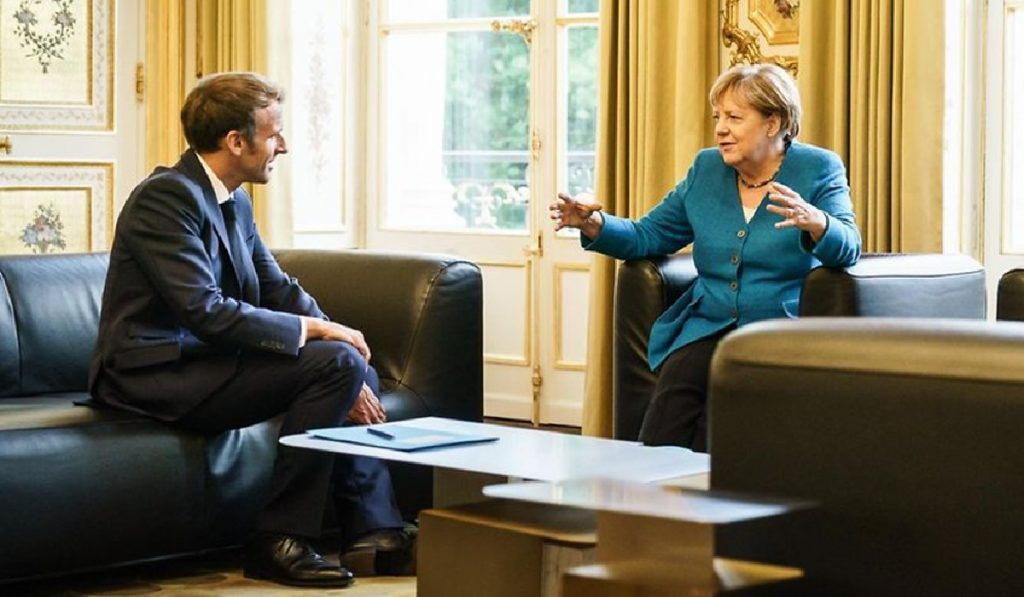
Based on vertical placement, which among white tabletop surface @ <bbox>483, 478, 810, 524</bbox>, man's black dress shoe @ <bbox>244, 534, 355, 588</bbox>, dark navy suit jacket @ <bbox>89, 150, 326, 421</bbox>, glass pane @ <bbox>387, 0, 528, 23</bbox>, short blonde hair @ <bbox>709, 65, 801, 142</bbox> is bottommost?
man's black dress shoe @ <bbox>244, 534, 355, 588</bbox>

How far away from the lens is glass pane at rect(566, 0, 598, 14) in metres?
5.80

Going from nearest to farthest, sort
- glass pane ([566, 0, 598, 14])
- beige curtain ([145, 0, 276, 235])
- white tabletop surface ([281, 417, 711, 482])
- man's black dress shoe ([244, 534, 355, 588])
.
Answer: white tabletop surface ([281, 417, 711, 482]) → man's black dress shoe ([244, 534, 355, 588]) → glass pane ([566, 0, 598, 14]) → beige curtain ([145, 0, 276, 235])

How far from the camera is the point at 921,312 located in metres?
3.48

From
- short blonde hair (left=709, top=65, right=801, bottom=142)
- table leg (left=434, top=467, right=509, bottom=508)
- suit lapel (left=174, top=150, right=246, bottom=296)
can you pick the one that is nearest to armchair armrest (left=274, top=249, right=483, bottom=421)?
suit lapel (left=174, top=150, right=246, bottom=296)

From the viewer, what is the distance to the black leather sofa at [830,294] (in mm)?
3318

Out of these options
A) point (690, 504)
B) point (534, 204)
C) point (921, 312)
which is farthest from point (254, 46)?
point (690, 504)

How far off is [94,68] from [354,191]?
1152 millimetres

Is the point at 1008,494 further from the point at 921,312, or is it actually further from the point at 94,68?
the point at 94,68

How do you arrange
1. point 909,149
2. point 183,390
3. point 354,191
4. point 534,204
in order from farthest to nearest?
point 354,191 → point 534,204 → point 909,149 → point 183,390

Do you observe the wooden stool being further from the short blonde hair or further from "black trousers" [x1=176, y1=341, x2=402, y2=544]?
the short blonde hair

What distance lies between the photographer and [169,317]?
11.3 feet

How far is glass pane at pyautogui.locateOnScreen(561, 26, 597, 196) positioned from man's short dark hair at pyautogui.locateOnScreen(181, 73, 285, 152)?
2.42 meters

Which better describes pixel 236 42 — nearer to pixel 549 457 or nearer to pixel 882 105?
pixel 882 105

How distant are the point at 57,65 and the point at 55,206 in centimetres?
55
